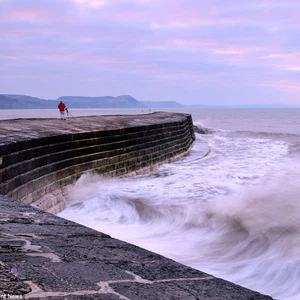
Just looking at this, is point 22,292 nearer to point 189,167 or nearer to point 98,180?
point 98,180

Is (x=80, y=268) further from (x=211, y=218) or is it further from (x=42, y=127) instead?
(x=42, y=127)

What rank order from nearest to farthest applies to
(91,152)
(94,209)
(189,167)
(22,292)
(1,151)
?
(22,292), (1,151), (94,209), (91,152), (189,167)

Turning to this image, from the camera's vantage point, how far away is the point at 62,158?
32.9 feet

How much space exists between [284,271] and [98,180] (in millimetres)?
6497

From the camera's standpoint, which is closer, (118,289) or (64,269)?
(118,289)

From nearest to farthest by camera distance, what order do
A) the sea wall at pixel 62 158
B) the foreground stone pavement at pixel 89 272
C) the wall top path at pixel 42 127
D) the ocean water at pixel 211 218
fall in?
1. the foreground stone pavement at pixel 89 272
2. the ocean water at pixel 211 218
3. the sea wall at pixel 62 158
4. the wall top path at pixel 42 127

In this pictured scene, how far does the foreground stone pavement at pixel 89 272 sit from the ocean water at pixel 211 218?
273 cm

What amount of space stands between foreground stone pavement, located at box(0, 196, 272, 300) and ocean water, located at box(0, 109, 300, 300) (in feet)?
8.94

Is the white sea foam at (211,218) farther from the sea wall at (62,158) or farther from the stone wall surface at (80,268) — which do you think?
the stone wall surface at (80,268)

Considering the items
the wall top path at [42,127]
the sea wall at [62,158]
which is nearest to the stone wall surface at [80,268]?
the sea wall at [62,158]

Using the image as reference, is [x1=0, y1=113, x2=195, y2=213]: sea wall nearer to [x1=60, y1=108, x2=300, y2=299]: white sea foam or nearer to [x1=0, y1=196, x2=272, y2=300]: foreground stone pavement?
[x1=60, y1=108, x2=300, y2=299]: white sea foam

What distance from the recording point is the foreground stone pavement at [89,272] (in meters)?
2.20

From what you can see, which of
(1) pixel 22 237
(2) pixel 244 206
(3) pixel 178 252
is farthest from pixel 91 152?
(1) pixel 22 237

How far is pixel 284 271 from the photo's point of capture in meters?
5.82
